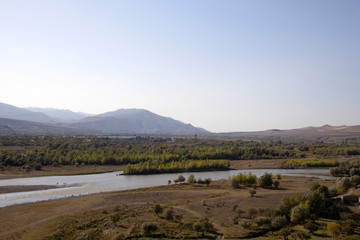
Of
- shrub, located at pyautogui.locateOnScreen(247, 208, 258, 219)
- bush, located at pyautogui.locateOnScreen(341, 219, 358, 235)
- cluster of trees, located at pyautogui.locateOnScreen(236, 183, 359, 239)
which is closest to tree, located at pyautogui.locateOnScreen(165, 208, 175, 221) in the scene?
cluster of trees, located at pyautogui.locateOnScreen(236, 183, 359, 239)

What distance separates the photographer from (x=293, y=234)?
855 inches

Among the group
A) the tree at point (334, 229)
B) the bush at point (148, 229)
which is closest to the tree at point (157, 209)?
the bush at point (148, 229)

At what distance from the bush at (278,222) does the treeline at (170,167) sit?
140ft

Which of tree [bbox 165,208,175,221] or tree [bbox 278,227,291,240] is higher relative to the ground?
tree [bbox 278,227,291,240]

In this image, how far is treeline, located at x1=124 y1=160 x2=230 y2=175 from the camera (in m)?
62.9

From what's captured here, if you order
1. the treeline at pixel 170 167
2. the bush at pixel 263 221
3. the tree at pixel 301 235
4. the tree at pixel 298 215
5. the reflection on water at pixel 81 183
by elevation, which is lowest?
the reflection on water at pixel 81 183

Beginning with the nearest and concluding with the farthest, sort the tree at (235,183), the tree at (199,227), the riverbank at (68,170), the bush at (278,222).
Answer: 1. the tree at (199,227)
2. the bush at (278,222)
3. the tree at (235,183)
4. the riverbank at (68,170)

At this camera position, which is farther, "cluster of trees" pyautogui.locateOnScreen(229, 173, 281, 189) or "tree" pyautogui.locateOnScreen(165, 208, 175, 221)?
"cluster of trees" pyautogui.locateOnScreen(229, 173, 281, 189)

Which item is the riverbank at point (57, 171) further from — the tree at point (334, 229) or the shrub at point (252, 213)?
the tree at point (334, 229)

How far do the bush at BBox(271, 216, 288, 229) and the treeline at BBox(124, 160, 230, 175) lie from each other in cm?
4263

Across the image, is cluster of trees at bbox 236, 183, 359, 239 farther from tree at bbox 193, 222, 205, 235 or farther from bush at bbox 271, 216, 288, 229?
tree at bbox 193, 222, 205, 235

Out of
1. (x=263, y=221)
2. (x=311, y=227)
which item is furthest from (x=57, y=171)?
(x=311, y=227)

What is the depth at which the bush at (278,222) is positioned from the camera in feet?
79.8

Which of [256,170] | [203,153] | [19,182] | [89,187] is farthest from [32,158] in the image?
[256,170]
